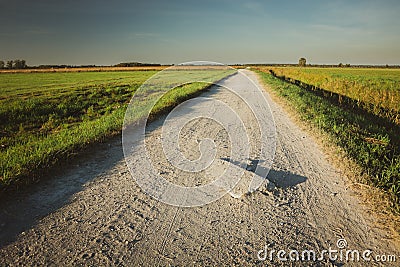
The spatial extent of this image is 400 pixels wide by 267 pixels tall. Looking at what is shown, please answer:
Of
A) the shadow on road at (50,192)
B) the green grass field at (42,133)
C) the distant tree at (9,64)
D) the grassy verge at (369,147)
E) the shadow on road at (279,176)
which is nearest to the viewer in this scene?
the shadow on road at (50,192)

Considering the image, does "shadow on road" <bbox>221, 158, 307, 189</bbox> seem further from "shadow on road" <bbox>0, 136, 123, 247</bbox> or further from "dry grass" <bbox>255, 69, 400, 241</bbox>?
"shadow on road" <bbox>0, 136, 123, 247</bbox>

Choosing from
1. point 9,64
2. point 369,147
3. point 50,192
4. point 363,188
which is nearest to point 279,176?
point 363,188

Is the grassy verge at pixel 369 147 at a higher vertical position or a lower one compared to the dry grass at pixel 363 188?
higher

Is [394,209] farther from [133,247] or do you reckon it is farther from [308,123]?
[308,123]

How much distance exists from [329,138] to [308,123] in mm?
1837

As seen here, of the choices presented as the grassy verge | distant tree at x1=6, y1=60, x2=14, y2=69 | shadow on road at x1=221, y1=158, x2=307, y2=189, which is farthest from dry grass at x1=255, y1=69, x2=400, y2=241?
distant tree at x1=6, y1=60, x2=14, y2=69

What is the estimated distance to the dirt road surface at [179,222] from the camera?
2576mm

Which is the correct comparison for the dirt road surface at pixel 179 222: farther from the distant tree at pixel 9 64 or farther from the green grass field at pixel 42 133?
the distant tree at pixel 9 64

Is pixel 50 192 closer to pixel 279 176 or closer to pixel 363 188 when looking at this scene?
pixel 279 176

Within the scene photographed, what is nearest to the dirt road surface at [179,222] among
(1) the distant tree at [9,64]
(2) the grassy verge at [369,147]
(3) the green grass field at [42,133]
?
(3) the green grass field at [42,133]

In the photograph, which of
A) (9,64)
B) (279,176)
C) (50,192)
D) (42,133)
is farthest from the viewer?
(9,64)

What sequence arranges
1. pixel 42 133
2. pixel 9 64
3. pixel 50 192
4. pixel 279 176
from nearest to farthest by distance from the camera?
pixel 50 192
pixel 279 176
pixel 42 133
pixel 9 64

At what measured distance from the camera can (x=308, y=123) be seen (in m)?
7.86

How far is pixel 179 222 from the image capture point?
3146 mm
